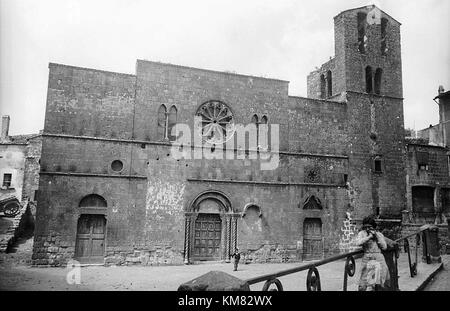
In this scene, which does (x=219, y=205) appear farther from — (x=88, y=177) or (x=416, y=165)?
(x=416, y=165)

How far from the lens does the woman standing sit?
22.1 ft

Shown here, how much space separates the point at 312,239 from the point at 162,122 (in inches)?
374

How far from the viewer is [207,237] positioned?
18562 mm

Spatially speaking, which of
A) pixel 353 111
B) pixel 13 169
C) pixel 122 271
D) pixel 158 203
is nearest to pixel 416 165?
pixel 353 111

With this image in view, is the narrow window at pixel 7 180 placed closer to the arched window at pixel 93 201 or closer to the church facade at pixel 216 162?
the church facade at pixel 216 162

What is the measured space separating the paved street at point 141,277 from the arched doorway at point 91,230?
790 millimetres

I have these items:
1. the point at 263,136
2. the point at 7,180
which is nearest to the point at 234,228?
the point at 263,136

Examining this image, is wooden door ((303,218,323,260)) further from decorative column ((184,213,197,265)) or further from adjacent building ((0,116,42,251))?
adjacent building ((0,116,42,251))

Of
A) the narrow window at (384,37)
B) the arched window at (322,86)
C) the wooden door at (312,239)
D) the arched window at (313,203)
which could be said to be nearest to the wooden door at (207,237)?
the wooden door at (312,239)

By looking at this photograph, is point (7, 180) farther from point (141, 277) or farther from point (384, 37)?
point (384, 37)

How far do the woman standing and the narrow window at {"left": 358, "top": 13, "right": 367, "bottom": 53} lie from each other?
17981mm

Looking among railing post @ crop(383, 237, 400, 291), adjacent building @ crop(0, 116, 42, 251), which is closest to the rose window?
railing post @ crop(383, 237, 400, 291)

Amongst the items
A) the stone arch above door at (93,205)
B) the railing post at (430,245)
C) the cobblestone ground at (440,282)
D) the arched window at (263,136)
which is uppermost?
the arched window at (263,136)

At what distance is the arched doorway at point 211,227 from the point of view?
18.2 meters
